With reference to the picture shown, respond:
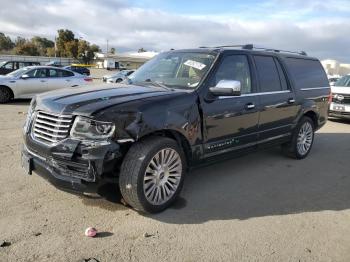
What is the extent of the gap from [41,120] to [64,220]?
1.09m

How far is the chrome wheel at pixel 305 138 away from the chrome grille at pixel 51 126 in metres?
4.52

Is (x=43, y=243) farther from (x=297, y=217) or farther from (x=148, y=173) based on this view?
(x=297, y=217)

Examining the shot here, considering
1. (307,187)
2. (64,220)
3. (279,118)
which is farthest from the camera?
(279,118)

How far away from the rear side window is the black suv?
0.02m

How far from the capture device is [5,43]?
107m

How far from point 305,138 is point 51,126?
16.0ft

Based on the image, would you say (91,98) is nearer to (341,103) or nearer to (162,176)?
(162,176)

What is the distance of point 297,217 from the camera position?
455 cm

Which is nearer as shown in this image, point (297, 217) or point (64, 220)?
point (64, 220)

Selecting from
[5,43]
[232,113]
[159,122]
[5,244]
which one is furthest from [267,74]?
[5,43]

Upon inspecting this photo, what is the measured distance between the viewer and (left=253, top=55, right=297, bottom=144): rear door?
5879 millimetres

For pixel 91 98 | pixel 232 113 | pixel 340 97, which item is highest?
pixel 91 98

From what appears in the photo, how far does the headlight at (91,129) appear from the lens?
3.92m

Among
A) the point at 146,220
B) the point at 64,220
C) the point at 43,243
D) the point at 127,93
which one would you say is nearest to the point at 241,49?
the point at 127,93
